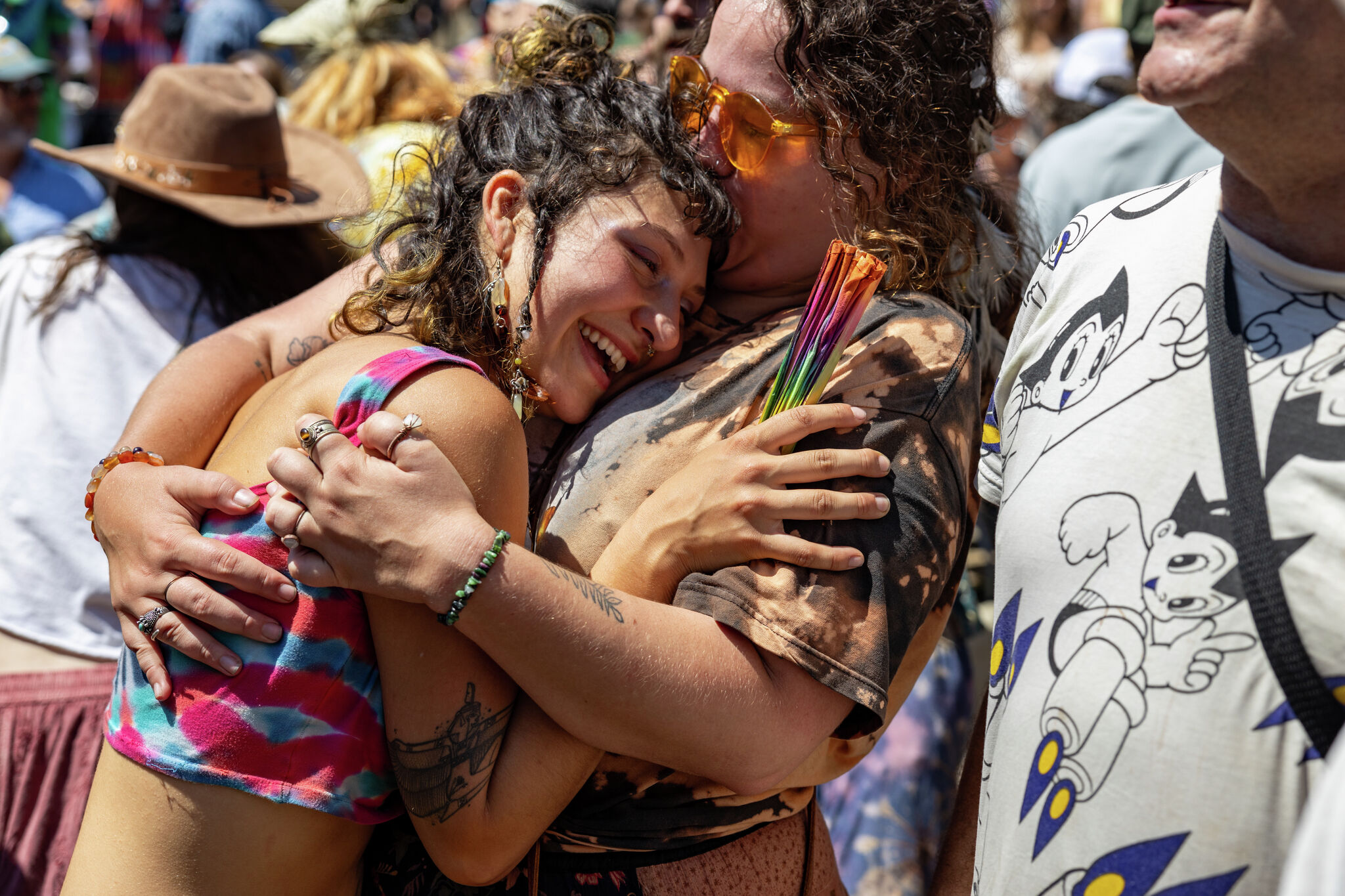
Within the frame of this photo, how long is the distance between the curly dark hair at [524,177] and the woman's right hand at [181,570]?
0.42 m

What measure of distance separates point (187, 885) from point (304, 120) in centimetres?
379

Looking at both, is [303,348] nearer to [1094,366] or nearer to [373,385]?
[373,385]

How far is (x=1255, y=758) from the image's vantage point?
1107 millimetres

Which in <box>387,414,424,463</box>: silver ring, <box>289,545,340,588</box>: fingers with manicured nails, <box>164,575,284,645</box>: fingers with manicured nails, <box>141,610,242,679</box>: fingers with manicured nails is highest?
<box>387,414,424,463</box>: silver ring

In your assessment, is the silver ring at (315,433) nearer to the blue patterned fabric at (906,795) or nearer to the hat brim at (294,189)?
the hat brim at (294,189)

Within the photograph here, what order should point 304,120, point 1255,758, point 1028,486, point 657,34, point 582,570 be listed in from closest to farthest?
point 1255,758, point 1028,486, point 582,570, point 657,34, point 304,120

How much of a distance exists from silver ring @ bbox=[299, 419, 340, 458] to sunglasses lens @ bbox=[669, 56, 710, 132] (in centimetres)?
94

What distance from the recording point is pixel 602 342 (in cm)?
194

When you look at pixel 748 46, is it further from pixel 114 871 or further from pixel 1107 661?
pixel 114 871

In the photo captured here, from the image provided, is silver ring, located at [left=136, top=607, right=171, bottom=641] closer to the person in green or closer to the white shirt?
the white shirt

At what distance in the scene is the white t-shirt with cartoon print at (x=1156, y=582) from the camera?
1.11m

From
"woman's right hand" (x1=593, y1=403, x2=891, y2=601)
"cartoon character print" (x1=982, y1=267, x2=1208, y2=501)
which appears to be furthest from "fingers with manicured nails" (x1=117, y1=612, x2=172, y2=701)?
"cartoon character print" (x1=982, y1=267, x2=1208, y2=501)

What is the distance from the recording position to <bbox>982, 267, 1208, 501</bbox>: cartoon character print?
129 centimetres

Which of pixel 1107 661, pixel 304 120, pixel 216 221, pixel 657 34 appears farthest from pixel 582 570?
pixel 304 120
